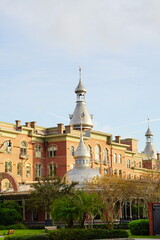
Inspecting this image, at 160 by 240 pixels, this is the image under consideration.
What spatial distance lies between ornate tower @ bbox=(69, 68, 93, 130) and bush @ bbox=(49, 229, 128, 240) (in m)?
59.4

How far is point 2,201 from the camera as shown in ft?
207

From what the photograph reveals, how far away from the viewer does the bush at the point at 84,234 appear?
3294 centimetres

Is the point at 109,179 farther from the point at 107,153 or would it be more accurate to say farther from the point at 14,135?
the point at 107,153

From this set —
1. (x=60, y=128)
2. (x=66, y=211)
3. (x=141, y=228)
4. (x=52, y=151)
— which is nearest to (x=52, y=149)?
(x=52, y=151)

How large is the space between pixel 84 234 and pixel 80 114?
206 feet

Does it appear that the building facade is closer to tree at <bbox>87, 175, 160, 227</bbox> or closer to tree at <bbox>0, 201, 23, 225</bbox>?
tree at <bbox>0, 201, 23, 225</bbox>

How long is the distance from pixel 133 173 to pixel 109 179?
53.0 m

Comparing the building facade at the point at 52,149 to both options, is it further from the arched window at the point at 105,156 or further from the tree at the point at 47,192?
the tree at the point at 47,192

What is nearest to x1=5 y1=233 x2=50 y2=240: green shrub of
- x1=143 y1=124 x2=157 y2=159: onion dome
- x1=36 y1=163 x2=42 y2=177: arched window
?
x1=36 y1=163 x2=42 y2=177: arched window

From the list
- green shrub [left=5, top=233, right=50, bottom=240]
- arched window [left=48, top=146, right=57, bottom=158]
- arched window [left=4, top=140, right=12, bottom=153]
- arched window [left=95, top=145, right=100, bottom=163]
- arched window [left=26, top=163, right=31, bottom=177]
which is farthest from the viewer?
arched window [left=95, top=145, right=100, bottom=163]

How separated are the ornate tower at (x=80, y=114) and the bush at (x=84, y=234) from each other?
59.4 meters

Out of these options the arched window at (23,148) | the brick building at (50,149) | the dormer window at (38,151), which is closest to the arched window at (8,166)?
the brick building at (50,149)

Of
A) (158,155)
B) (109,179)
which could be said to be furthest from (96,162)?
(158,155)

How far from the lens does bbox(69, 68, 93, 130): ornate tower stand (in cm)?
9506
